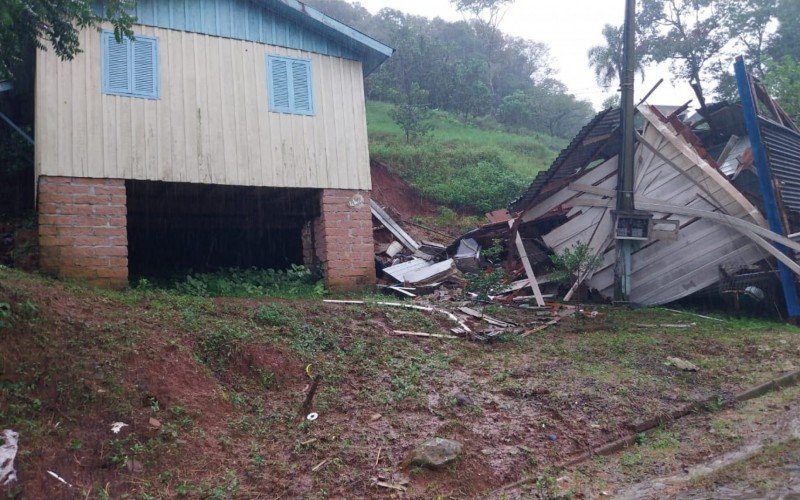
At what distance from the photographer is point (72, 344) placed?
5891 mm

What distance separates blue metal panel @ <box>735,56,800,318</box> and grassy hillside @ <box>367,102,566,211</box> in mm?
8883

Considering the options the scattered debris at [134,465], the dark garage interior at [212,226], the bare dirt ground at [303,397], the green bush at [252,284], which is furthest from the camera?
the dark garage interior at [212,226]

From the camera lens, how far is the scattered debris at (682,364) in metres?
7.91

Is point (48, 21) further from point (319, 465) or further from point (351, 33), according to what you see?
point (319, 465)

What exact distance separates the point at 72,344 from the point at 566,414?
488 centimetres

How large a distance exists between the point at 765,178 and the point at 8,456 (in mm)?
11090

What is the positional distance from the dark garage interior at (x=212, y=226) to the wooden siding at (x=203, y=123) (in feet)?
1.74

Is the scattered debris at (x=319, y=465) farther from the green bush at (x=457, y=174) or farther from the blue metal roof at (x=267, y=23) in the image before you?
the green bush at (x=457, y=174)

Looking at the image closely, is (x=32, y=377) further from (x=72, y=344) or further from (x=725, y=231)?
(x=725, y=231)

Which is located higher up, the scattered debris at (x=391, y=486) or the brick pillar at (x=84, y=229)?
the brick pillar at (x=84, y=229)

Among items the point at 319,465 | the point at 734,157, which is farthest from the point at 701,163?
the point at 319,465

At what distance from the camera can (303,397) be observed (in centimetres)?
641

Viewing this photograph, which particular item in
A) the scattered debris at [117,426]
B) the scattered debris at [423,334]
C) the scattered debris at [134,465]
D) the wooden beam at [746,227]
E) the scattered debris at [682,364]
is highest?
the wooden beam at [746,227]

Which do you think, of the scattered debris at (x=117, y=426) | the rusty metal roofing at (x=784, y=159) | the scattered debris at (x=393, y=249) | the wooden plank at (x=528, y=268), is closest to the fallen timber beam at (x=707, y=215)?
the rusty metal roofing at (x=784, y=159)
